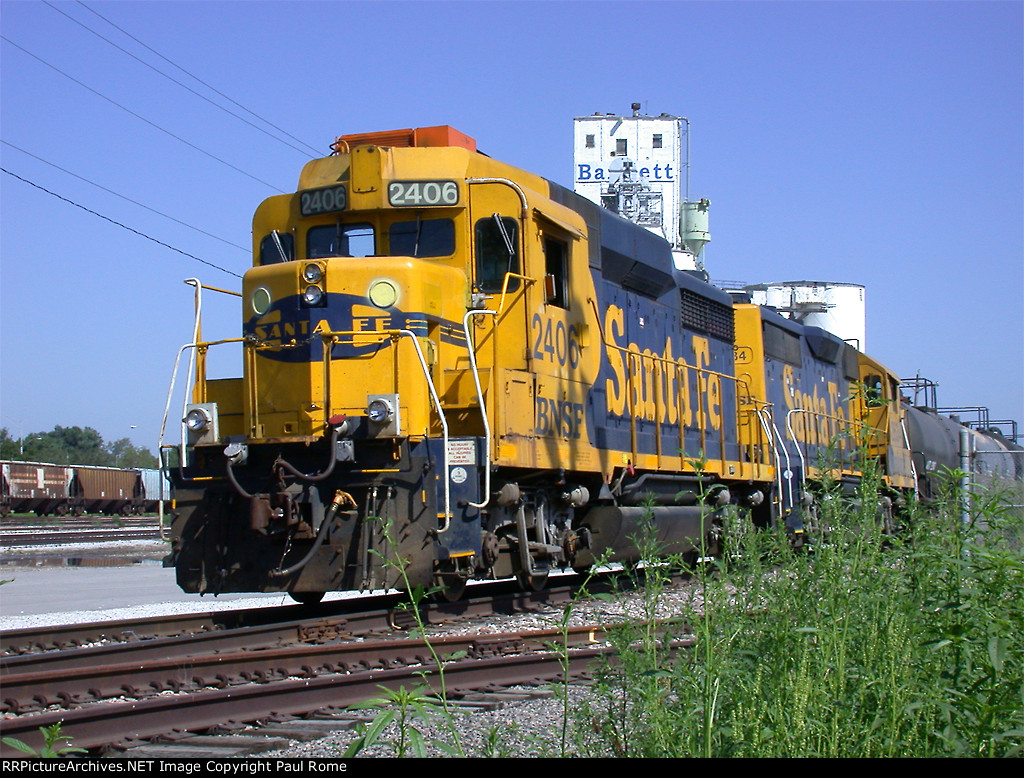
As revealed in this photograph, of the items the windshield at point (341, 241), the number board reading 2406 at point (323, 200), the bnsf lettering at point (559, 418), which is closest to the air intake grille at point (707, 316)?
the bnsf lettering at point (559, 418)

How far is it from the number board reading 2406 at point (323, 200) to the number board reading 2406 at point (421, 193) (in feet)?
1.35

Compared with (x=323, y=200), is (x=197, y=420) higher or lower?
lower

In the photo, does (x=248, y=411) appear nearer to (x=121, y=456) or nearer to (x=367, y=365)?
(x=367, y=365)

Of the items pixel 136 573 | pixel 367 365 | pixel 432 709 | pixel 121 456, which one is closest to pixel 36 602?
pixel 136 573

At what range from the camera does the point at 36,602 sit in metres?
11.7

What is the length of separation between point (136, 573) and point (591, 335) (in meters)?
9.23

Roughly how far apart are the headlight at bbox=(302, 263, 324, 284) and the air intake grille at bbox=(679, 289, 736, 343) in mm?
5349

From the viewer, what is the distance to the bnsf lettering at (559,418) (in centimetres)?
837

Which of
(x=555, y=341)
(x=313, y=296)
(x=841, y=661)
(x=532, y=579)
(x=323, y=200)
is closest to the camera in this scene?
(x=841, y=661)

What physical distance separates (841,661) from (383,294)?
4.81m

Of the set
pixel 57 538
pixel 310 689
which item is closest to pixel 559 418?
pixel 310 689

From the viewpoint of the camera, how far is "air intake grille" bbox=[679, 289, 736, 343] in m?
12.1

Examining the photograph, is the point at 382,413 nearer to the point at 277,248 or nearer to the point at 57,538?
the point at 277,248

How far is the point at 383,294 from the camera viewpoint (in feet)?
25.4
